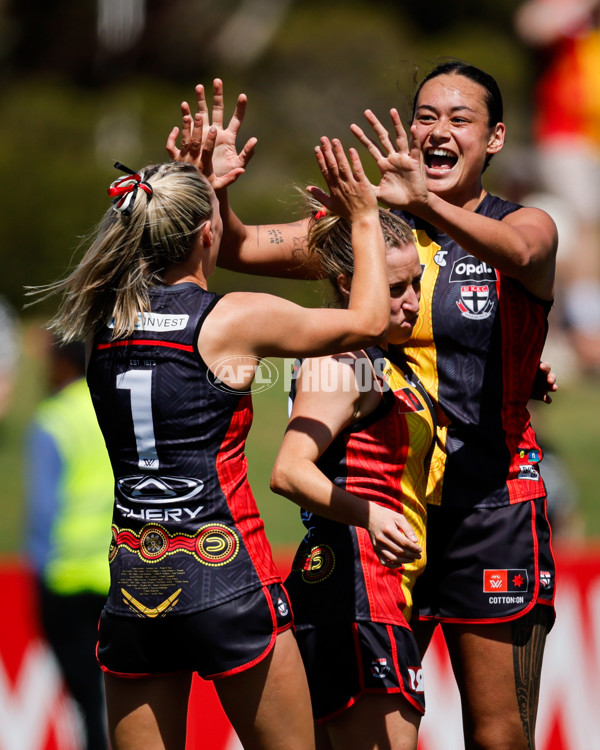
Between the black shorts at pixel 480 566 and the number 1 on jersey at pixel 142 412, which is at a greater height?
the number 1 on jersey at pixel 142 412

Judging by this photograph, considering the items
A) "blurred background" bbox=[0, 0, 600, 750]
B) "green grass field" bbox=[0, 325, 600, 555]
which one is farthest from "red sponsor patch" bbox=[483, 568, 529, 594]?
"green grass field" bbox=[0, 325, 600, 555]

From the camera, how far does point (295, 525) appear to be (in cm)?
984

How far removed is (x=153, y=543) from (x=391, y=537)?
638mm

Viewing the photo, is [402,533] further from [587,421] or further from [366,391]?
[587,421]

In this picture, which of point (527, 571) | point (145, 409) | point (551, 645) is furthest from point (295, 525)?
point (145, 409)

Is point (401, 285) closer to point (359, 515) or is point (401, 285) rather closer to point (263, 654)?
point (359, 515)

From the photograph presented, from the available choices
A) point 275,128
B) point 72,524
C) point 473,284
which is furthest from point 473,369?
point 275,128

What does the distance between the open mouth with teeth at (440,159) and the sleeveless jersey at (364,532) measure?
0.74 m

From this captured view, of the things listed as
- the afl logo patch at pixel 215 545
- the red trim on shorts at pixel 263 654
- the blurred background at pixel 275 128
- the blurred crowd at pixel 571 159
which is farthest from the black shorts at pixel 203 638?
the blurred crowd at pixel 571 159

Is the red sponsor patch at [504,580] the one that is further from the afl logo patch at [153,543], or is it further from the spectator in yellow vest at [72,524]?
the spectator in yellow vest at [72,524]

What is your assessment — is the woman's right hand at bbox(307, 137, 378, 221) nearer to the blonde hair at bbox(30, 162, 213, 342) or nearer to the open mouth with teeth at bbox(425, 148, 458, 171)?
the blonde hair at bbox(30, 162, 213, 342)

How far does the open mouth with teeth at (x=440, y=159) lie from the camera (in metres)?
Answer: 3.59

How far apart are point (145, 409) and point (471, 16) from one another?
2227 centimetres

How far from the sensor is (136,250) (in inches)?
119
